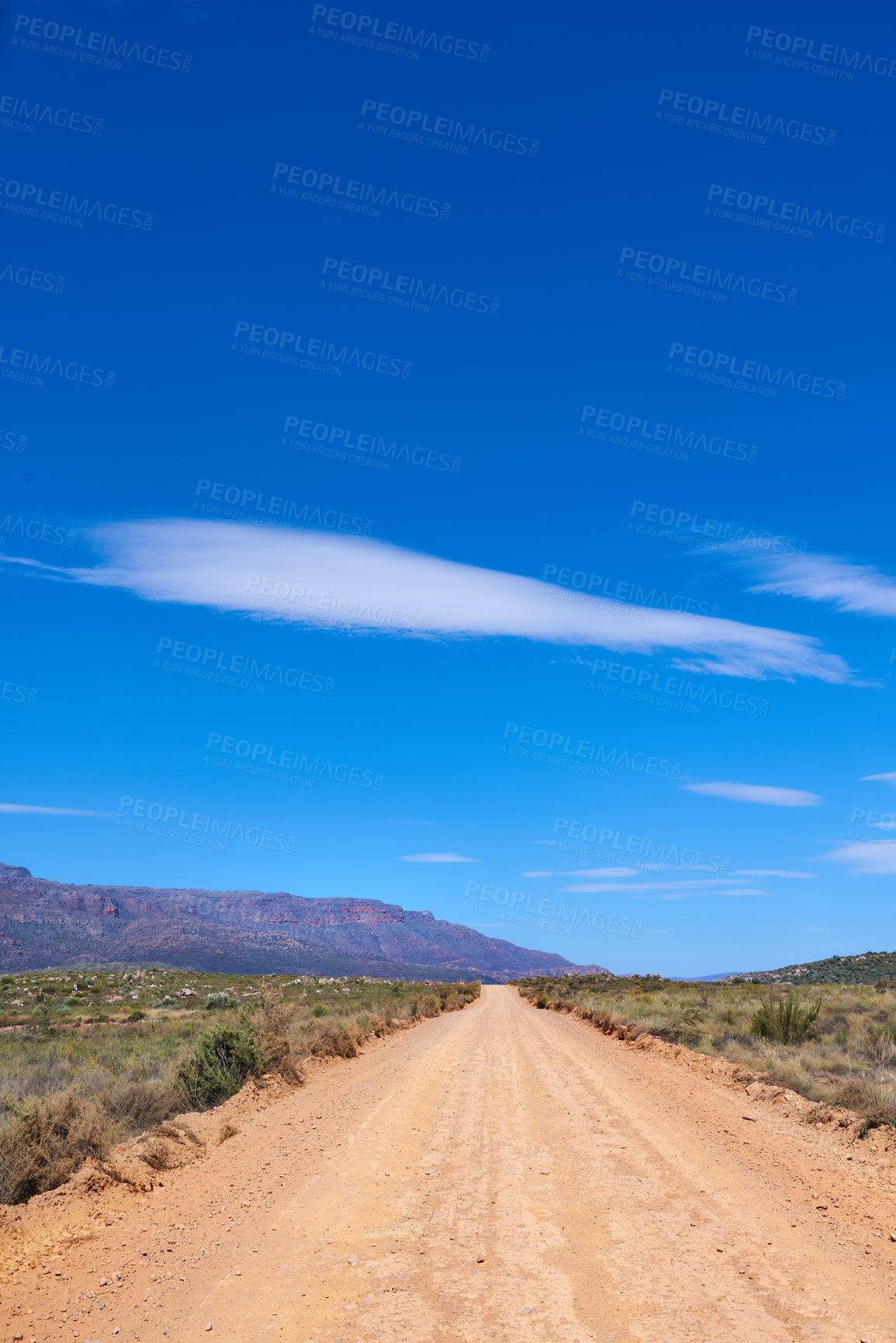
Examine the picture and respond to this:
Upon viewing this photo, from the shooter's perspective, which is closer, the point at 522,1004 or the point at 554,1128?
the point at 554,1128

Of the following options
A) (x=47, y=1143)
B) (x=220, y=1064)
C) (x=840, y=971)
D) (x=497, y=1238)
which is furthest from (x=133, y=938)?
(x=497, y=1238)

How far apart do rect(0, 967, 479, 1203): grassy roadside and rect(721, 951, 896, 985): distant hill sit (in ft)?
101

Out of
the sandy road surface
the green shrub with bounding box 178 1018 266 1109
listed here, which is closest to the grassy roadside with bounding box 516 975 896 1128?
the sandy road surface

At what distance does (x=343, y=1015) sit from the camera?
82.6ft

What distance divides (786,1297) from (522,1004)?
37.1 metres

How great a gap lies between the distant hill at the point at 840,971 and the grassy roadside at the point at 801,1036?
104ft

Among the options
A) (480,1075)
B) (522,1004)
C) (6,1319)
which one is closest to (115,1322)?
(6,1319)

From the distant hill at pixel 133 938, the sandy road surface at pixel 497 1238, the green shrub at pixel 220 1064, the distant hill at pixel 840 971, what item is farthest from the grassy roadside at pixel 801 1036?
the distant hill at pixel 133 938

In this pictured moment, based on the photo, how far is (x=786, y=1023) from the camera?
18.1 metres

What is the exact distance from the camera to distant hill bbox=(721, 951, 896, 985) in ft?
181

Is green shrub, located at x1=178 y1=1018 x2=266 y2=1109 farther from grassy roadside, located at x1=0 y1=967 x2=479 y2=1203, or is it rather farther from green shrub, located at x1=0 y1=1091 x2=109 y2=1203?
green shrub, located at x1=0 y1=1091 x2=109 y2=1203

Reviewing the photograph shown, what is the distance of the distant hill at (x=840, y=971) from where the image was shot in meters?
55.1

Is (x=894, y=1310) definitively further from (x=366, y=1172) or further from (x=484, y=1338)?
(x=366, y=1172)

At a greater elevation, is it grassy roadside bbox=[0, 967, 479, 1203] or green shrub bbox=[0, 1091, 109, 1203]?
green shrub bbox=[0, 1091, 109, 1203]
